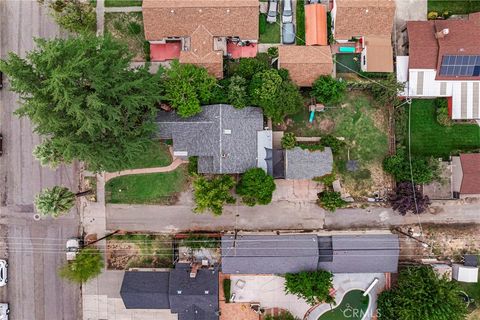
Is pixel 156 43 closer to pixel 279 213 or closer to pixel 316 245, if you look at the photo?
pixel 279 213

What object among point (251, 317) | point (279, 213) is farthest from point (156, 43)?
point (251, 317)

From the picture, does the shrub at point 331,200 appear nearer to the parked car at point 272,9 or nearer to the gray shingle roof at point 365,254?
the gray shingle roof at point 365,254

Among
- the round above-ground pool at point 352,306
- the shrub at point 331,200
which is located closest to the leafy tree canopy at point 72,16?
the shrub at point 331,200

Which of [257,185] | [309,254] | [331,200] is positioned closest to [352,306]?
[309,254]

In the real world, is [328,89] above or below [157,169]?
above

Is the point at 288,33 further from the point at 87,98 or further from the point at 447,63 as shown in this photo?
the point at 87,98

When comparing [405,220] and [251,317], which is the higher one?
[405,220]
